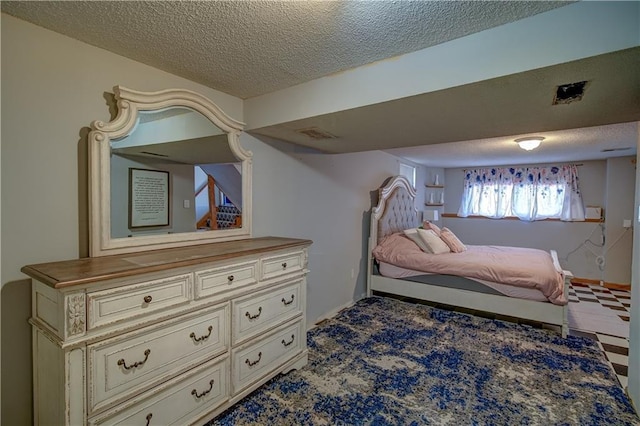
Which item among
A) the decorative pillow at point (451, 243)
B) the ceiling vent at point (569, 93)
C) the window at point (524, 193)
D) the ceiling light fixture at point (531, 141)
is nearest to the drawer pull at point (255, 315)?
the ceiling vent at point (569, 93)

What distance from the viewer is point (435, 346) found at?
2691 mm

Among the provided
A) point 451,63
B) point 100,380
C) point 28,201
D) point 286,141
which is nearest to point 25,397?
point 100,380

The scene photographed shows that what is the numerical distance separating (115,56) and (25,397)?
1765mm

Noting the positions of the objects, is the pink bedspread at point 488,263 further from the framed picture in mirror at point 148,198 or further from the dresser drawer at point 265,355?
the framed picture in mirror at point 148,198

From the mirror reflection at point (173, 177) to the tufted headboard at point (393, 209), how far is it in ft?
7.47

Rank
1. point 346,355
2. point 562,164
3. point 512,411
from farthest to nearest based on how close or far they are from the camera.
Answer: point 562,164, point 346,355, point 512,411

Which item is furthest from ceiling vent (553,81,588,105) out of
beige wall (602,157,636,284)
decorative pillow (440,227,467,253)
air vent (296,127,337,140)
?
beige wall (602,157,636,284)

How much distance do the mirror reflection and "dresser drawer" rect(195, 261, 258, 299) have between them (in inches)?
18.7

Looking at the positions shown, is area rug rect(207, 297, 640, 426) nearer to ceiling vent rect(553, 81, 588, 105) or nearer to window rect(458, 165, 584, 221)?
ceiling vent rect(553, 81, 588, 105)

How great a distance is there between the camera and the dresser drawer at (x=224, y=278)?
5.30ft

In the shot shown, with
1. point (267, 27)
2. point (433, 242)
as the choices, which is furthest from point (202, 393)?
point (433, 242)

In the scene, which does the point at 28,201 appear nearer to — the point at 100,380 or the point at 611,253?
the point at 100,380

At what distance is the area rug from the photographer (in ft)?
5.95

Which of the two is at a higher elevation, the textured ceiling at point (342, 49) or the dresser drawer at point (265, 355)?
the textured ceiling at point (342, 49)
